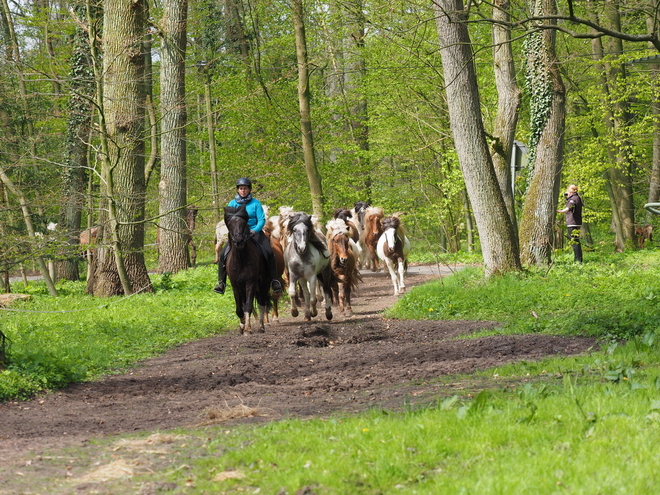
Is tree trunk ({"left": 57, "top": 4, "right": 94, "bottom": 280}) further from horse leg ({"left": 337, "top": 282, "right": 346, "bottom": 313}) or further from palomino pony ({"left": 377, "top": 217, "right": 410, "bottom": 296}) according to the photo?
palomino pony ({"left": 377, "top": 217, "right": 410, "bottom": 296})

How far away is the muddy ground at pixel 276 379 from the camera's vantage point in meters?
7.46

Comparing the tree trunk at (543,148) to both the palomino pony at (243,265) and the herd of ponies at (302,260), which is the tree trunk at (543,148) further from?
the palomino pony at (243,265)

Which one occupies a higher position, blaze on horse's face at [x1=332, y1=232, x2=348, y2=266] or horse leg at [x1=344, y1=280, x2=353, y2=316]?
blaze on horse's face at [x1=332, y1=232, x2=348, y2=266]

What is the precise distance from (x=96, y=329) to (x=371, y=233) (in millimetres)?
13061

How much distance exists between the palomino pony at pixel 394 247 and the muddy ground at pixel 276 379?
6557 mm

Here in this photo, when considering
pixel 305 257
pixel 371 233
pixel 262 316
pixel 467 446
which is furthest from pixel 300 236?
pixel 467 446

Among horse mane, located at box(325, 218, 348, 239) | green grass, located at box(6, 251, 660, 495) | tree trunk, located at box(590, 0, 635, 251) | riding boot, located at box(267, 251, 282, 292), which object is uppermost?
tree trunk, located at box(590, 0, 635, 251)

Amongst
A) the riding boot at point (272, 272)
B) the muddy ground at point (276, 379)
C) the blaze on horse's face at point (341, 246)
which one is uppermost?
the blaze on horse's face at point (341, 246)

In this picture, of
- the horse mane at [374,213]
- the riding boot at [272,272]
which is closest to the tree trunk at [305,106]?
the horse mane at [374,213]

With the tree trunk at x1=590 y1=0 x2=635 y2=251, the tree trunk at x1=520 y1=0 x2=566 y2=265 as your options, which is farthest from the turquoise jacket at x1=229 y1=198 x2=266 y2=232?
the tree trunk at x1=590 y1=0 x2=635 y2=251

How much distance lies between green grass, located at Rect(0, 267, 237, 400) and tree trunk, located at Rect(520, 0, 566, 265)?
7.80 m

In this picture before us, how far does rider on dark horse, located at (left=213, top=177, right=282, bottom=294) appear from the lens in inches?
582

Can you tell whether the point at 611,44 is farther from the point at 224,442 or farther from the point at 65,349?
the point at 224,442

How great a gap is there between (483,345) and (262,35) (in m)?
30.0
